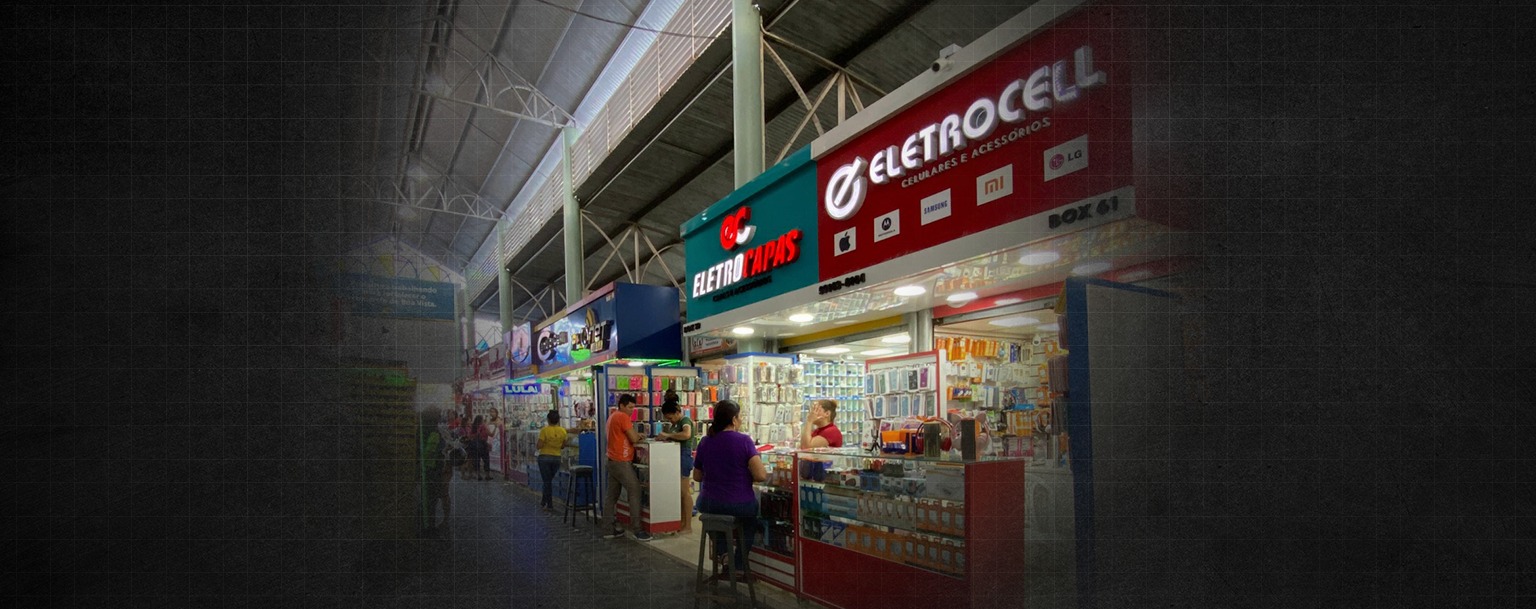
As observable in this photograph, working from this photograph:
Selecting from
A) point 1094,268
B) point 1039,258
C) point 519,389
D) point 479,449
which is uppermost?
point 1039,258

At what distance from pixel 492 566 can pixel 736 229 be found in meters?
3.75

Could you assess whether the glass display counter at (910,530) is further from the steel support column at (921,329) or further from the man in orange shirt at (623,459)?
the man in orange shirt at (623,459)

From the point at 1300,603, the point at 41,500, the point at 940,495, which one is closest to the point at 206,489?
the point at 41,500

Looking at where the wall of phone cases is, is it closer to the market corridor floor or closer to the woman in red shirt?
the market corridor floor

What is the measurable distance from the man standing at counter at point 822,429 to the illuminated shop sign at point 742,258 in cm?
130

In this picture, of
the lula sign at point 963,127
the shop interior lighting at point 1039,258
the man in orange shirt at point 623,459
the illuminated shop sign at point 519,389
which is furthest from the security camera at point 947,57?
the man in orange shirt at point 623,459

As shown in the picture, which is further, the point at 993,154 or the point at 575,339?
the point at 575,339

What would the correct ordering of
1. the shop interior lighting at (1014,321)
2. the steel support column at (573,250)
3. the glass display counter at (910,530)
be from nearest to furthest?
the glass display counter at (910,530) → the shop interior lighting at (1014,321) → the steel support column at (573,250)

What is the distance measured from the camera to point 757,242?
5.39 m

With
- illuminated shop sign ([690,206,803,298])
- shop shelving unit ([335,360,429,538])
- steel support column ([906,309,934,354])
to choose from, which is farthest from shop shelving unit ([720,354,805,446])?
shop shelving unit ([335,360,429,538])

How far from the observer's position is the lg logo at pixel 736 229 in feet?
18.1

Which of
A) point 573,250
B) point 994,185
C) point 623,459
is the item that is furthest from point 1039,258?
point 573,250

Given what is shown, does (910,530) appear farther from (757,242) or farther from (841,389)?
(841,389)

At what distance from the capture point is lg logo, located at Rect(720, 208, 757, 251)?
5.51 metres
